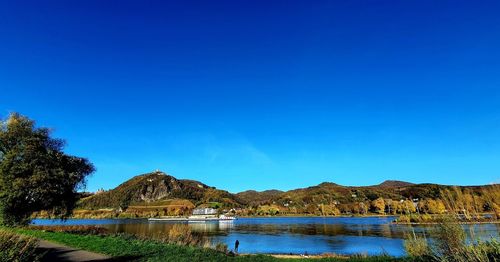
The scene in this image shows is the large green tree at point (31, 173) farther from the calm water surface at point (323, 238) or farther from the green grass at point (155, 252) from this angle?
the calm water surface at point (323, 238)

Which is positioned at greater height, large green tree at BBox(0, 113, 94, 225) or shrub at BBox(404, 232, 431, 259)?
large green tree at BBox(0, 113, 94, 225)

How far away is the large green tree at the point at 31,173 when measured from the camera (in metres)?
32.7

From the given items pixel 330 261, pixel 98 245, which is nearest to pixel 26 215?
pixel 98 245

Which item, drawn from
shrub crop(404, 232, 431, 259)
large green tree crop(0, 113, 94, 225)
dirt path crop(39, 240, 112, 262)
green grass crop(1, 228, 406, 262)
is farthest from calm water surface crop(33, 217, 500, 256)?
dirt path crop(39, 240, 112, 262)

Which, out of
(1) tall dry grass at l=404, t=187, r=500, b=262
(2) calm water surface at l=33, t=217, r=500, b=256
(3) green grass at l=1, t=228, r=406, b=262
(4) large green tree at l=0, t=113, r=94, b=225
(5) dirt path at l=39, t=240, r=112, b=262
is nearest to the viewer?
(1) tall dry grass at l=404, t=187, r=500, b=262

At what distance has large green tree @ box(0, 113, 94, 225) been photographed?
32688 mm

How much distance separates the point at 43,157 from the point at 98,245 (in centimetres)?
1738

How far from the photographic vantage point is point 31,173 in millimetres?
33781

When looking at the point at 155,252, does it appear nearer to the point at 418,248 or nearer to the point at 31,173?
the point at 418,248

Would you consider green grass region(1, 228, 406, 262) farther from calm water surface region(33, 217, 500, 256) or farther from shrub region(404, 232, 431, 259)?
calm water surface region(33, 217, 500, 256)

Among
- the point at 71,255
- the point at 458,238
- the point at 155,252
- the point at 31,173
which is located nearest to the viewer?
the point at 458,238

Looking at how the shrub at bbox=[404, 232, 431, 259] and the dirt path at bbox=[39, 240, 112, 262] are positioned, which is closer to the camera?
the shrub at bbox=[404, 232, 431, 259]

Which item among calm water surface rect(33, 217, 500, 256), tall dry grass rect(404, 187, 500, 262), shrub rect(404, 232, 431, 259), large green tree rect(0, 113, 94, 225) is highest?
large green tree rect(0, 113, 94, 225)

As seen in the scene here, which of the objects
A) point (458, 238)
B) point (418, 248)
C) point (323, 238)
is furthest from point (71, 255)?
point (323, 238)
